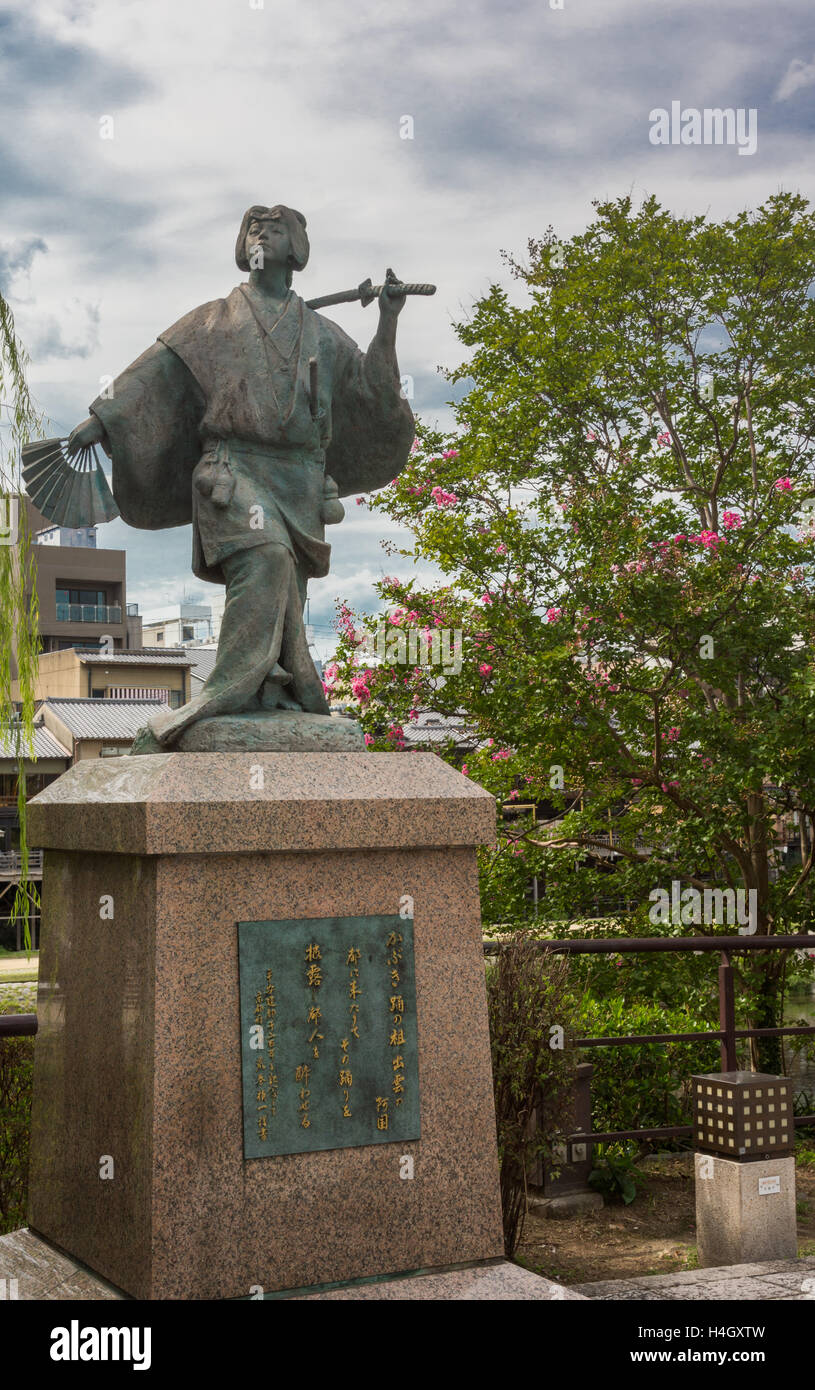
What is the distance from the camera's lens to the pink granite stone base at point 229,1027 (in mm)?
3207

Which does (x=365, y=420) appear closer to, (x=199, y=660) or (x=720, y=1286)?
(x=720, y=1286)

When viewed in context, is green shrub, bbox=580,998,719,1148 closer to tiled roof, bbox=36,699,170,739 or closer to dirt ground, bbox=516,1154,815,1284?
dirt ground, bbox=516,1154,815,1284

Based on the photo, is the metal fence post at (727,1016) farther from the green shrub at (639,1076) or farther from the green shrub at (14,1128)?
the green shrub at (14,1128)

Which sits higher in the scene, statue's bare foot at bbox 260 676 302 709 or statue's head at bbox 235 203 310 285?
statue's head at bbox 235 203 310 285

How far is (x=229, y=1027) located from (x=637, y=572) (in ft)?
17.3

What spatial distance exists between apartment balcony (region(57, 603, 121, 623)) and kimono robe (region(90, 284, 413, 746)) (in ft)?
108

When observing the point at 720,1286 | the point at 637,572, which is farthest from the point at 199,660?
the point at 720,1286

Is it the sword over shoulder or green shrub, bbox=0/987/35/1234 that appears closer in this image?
Result: the sword over shoulder

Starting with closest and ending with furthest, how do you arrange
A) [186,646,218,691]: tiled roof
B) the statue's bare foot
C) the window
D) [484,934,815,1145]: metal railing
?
1. the statue's bare foot
2. [484,934,815,1145]: metal railing
3. [186,646,218,691]: tiled roof
4. the window

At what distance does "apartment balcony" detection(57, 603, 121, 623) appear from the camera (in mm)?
36375

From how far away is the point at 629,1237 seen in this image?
17.9 ft

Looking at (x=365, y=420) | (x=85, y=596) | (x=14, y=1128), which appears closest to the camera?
(x=365, y=420)

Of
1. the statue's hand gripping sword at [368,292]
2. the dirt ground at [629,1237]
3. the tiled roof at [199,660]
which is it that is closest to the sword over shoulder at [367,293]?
the statue's hand gripping sword at [368,292]

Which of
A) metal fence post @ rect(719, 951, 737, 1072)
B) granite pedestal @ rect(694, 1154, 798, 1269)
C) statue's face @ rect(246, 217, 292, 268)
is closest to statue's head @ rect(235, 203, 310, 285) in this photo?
A: statue's face @ rect(246, 217, 292, 268)
